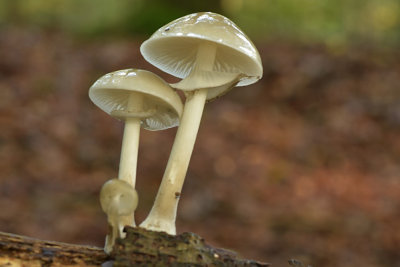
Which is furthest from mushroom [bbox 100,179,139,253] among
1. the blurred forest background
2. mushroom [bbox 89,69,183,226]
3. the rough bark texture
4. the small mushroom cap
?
the blurred forest background

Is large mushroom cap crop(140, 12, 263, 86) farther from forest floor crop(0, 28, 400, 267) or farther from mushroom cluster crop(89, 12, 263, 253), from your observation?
forest floor crop(0, 28, 400, 267)

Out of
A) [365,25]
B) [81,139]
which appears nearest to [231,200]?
[81,139]

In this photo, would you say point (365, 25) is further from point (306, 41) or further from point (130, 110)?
point (130, 110)

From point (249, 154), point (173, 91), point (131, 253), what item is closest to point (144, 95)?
point (173, 91)


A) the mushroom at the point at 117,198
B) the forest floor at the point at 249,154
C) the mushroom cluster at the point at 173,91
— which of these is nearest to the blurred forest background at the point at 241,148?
the forest floor at the point at 249,154

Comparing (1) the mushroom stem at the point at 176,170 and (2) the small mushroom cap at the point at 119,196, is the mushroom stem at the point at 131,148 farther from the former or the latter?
(2) the small mushroom cap at the point at 119,196

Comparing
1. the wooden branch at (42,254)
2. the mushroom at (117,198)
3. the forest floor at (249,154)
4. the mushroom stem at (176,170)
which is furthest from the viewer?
the forest floor at (249,154)

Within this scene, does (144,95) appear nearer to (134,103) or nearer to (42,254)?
(134,103)
